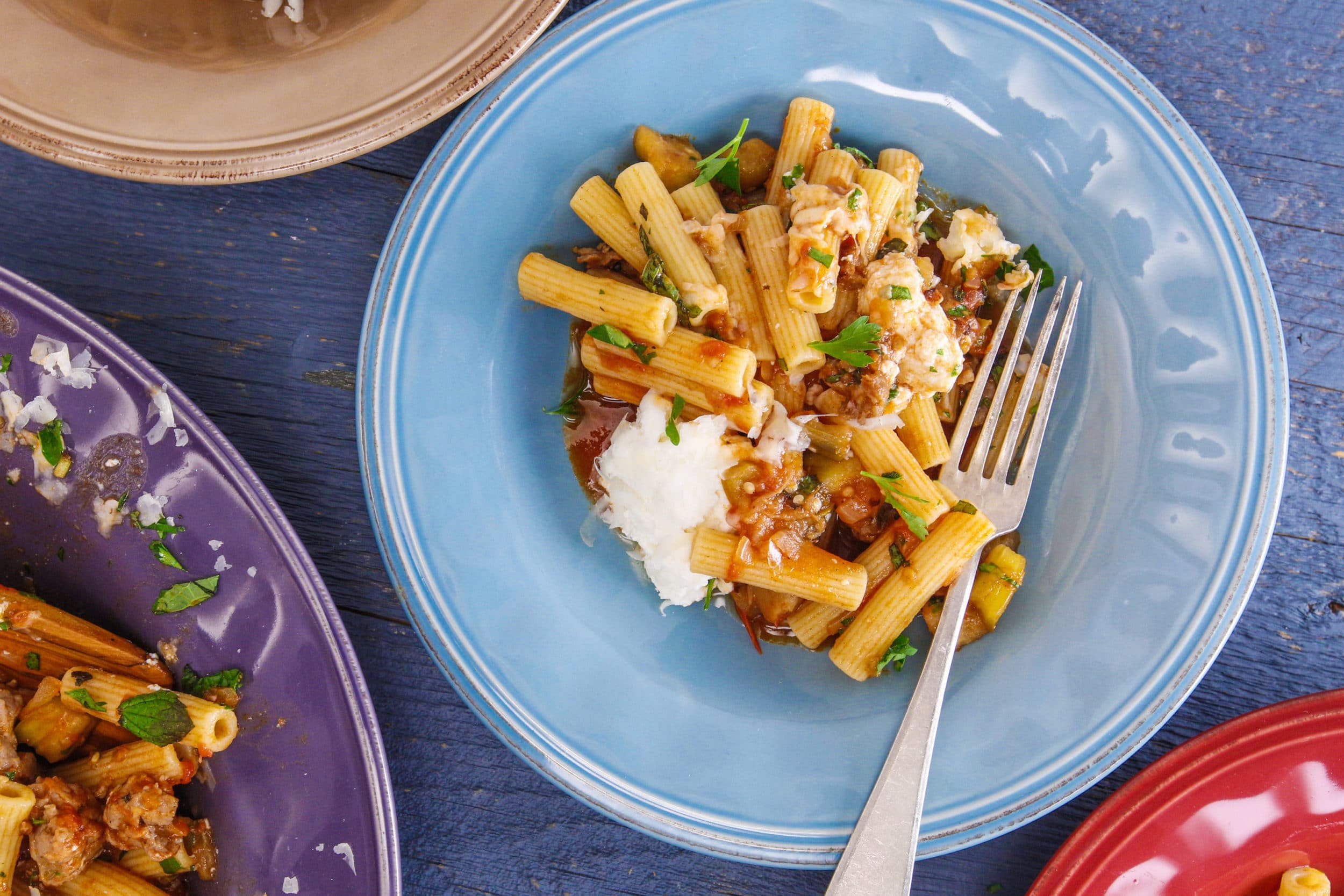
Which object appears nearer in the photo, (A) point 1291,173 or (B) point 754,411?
(B) point 754,411

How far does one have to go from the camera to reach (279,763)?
217 centimetres

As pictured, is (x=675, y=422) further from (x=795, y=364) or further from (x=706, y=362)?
(x=795, y=364)

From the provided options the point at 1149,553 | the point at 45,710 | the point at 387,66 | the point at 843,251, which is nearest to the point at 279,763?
the point at 45,710

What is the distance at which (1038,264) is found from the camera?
7.42ft

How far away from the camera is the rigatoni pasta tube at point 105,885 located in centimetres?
211

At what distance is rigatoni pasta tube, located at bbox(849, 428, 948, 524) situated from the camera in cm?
217

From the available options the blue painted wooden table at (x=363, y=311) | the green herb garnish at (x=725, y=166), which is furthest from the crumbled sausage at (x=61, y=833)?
the green herb garnish at (x=725, y=166)

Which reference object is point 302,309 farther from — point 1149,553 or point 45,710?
point 1149,553

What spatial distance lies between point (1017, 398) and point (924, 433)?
1.06ft

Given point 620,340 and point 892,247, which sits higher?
point 892,247

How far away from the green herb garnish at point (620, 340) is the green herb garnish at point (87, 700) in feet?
4.98

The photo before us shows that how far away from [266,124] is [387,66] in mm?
296

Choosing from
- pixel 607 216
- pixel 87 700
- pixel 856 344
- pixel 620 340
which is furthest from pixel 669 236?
pixel 87 700

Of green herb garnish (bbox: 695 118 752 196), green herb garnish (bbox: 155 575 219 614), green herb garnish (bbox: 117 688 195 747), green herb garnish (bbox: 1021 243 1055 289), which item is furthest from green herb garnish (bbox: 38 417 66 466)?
green herb garnish (bbox: 1021 243 1055 289)
